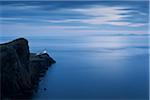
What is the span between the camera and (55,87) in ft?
142

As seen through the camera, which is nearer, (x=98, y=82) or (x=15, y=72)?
(x=15, y=72)

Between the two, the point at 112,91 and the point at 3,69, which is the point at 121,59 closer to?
the point at 112,91

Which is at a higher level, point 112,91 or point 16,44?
point 16,44

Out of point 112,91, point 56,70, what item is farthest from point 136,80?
point 56,70

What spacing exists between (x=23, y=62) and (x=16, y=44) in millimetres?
1898

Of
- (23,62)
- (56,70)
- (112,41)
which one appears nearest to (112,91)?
(23,62)

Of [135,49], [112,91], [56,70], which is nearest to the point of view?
[112,91]

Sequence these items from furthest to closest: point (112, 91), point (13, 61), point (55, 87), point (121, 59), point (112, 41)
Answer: point (112, 41) → point (121, 59) → point (55, 87) → point (112, 91) → point (13, 61)

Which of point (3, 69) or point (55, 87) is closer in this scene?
point (3, 69)

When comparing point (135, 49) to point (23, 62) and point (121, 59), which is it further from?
point (23, 62)

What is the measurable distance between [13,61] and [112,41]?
79.5m

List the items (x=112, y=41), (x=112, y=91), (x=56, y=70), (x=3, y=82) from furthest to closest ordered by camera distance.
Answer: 1. (x=112, y=41)
2. (x=56, y=70)
3. (x=112, y=91)
4. (x=3, y=82)

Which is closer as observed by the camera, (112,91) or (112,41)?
(112,91)

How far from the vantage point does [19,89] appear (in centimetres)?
3619
